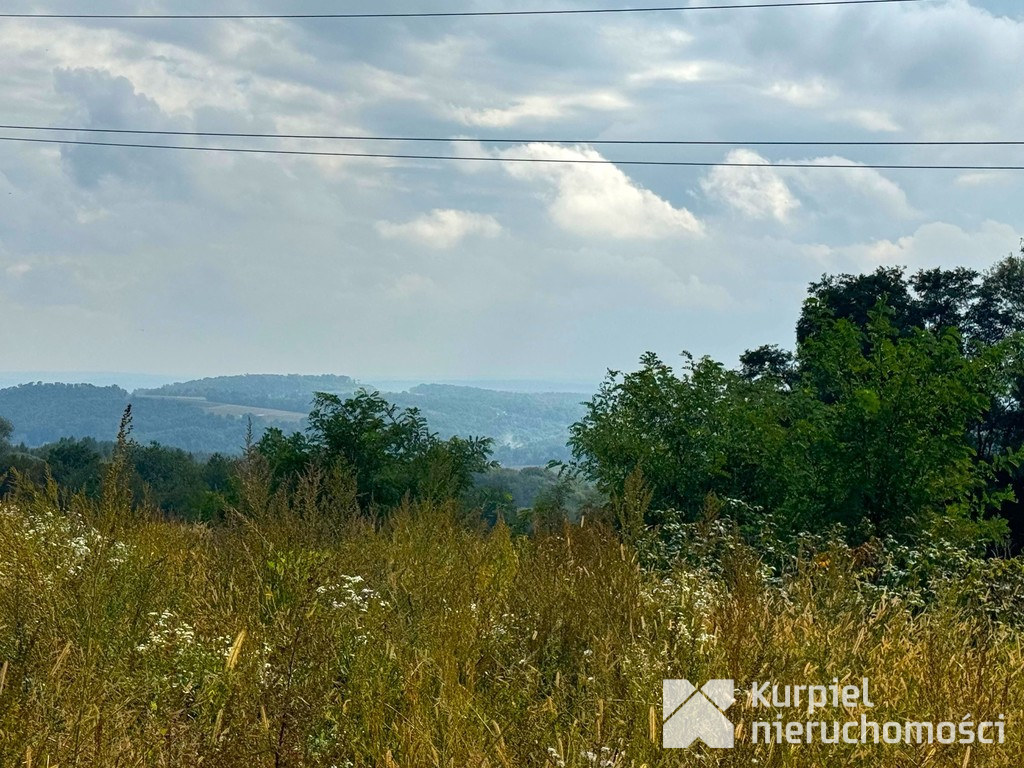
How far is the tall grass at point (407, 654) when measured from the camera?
3.86 metres

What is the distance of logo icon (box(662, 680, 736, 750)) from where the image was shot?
12.8 feet

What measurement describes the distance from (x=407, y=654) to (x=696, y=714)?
4.86ft

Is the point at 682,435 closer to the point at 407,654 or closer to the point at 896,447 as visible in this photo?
the point at 896,447

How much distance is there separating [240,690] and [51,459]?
180 feet

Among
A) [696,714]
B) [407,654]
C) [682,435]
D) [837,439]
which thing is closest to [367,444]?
[682,435]

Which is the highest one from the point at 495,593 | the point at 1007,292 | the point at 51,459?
the point at 1007,292

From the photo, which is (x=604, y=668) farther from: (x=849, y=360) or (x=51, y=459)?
(x=51, y=459)

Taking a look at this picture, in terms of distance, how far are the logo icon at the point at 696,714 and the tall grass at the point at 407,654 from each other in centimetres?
5

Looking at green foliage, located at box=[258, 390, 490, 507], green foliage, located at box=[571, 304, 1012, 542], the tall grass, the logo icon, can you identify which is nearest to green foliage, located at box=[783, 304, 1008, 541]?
green foliage, located at box=[571, 304, 1012, 542]

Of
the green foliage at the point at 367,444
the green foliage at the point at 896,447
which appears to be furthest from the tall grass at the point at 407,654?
the green foliage at the point at 367,444

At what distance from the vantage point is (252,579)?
20.7ft

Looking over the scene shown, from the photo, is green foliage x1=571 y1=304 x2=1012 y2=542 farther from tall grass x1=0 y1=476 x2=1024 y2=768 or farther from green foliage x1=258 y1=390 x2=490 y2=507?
tall grass x1=0 y1=476 x2=1024 y2=768

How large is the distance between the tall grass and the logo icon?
5cm

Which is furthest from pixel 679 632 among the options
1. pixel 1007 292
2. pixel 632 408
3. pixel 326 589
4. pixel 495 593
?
pixel 1007 292
